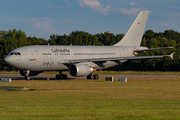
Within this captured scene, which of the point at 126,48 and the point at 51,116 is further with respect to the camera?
the point at 126,48

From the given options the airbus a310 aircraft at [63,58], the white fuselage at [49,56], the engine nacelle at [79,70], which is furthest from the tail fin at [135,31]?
the engine nacelle at [79,70]

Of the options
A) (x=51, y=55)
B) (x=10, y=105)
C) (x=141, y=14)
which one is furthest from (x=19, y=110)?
(x=141, y=14)

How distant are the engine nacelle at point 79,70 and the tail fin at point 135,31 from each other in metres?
14.3

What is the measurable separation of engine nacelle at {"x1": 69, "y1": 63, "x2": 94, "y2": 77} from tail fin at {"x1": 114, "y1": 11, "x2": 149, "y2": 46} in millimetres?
14260

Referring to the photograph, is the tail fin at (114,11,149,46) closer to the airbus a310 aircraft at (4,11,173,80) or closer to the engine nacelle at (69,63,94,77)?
the airbus a310 aircraft at (4,11,173,80)

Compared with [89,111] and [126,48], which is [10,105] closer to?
[89,111]

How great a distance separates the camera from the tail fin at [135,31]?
165 feet

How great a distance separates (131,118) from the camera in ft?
39.9

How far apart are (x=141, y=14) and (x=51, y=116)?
134 feet

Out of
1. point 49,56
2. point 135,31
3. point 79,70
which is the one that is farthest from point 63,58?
point 135,31

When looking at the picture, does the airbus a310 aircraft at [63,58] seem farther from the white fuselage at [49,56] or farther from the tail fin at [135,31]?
the tail fin at [135,31]

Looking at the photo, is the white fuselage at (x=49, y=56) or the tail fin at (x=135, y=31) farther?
the tail fin at (x=135, y=31)

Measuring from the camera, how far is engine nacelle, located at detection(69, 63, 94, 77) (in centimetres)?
3617

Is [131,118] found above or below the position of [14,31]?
below
